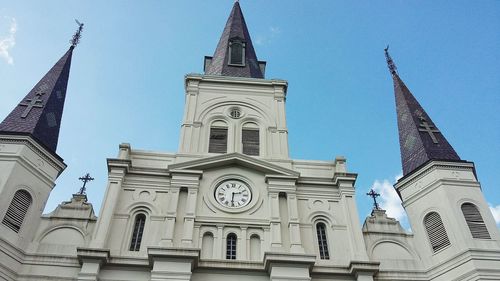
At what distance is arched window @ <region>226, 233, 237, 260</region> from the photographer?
18625 millimetres

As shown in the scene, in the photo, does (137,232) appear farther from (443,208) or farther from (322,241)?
(443,208)

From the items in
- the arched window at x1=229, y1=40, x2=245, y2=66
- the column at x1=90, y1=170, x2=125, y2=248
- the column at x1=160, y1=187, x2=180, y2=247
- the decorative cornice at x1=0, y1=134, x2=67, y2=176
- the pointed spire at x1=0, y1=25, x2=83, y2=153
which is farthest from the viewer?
the arched window at x1=229, y1=40, x2=245, y2=66

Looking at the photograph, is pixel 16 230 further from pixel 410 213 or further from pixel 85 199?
pixel 410 213

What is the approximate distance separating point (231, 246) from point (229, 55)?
15.5 m

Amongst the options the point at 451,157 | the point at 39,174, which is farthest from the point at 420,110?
the point at 39,174

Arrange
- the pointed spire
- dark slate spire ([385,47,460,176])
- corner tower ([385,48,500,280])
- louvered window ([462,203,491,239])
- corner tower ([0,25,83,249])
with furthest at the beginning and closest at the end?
dark slate spire ([385,47,460,176]) < the pointed spire < louvered window ([462,203,491,239]) < corner tower ([0,25,83,249]) < corner tower ([385,48,500,280])

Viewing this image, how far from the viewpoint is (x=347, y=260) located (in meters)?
18.8

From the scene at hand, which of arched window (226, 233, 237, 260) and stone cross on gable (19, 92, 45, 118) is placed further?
stone cross on gable (19, 92, 45, 118)

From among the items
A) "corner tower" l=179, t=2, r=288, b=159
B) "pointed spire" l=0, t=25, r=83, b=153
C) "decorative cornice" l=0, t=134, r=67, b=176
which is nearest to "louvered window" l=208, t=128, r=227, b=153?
"corner tower" l=179, t=2, r=288, b=159

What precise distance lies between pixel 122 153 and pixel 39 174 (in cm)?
364

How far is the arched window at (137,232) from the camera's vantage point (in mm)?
18733

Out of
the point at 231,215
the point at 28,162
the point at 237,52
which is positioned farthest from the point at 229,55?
the point at 28,162

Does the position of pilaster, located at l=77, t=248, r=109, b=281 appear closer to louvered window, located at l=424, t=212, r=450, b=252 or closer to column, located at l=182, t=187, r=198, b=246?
column, located at l=182, t=187, r=198, b=246

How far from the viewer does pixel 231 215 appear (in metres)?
19.9
